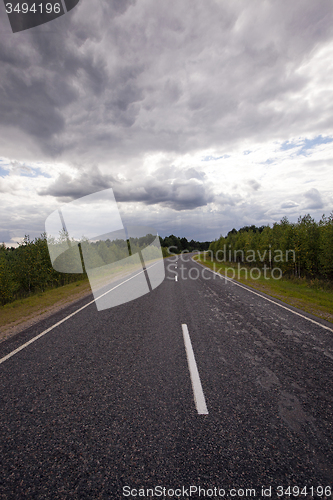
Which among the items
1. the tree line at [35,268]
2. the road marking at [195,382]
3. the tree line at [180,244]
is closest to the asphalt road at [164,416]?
the road marking at [195,382]

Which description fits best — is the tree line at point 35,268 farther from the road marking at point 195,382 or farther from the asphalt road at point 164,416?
the road marking at point 195,382

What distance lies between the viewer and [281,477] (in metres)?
1.92

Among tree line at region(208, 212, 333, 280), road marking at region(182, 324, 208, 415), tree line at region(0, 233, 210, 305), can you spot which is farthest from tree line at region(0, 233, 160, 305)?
tree line at region(208, 212, 333, 280)

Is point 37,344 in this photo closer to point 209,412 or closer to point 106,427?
point 106,427

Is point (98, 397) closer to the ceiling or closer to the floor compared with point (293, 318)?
closer to the ceiling

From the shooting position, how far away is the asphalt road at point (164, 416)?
1905 millimetres

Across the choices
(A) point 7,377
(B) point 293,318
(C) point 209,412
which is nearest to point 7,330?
(A) point 7,377

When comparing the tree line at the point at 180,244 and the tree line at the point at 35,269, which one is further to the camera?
the tree line at the point at 180,244

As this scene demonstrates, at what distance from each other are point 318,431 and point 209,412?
121 centimetres

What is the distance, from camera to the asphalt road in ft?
6.25

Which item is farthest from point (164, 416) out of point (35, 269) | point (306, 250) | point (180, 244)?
point (180, 244)

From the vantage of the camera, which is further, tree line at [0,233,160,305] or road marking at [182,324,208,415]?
tree line at [0,233,160,305]

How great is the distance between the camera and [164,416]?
2.64m

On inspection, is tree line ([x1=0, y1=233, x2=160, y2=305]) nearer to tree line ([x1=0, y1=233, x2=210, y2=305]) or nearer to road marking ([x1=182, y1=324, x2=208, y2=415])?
tree line ([x1=0, y1=233, x2=210, y2=305])
